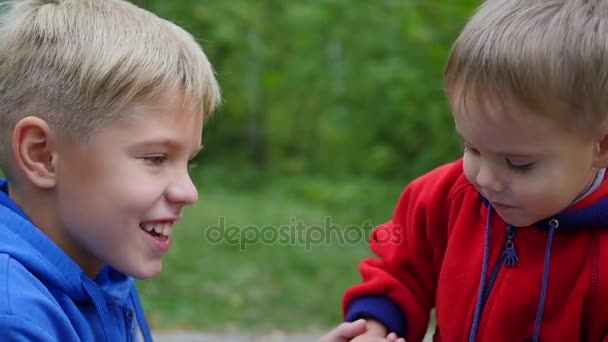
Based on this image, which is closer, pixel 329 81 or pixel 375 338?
pixel 375 338

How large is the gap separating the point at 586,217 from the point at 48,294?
1145 millimetres

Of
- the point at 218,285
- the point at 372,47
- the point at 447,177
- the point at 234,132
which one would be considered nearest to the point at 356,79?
the point at 372,47

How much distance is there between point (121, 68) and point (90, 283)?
1.62 feet

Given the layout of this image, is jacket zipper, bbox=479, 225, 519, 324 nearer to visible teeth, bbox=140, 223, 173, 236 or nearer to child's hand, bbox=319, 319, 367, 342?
child's hand, bbox=319, 319, 367, 342

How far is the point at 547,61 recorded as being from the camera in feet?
5.65

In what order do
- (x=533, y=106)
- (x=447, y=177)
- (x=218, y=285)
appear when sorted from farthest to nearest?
Answer: (x=218, y=285) → (x=447, y=177) → (x=533, y=106)

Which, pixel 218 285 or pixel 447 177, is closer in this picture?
pixel 447 177

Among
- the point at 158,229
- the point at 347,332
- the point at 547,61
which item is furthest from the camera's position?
the point at 347,332

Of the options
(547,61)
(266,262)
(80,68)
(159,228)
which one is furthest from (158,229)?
(266,262)

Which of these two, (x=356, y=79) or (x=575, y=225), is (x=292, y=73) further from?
(x=575, y=225)

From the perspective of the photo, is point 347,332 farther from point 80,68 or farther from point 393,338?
point 80,68

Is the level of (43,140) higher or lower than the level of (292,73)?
lower

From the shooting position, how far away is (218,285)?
212 inches

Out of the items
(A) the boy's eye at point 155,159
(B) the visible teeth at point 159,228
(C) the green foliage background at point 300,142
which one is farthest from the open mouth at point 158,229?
(C) the green foliage background at point 300,142
